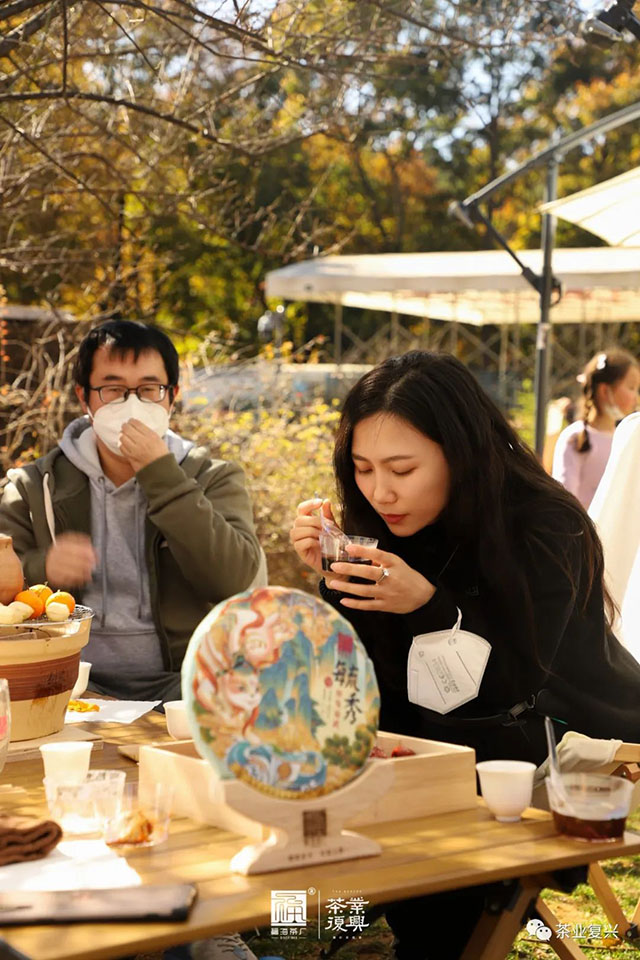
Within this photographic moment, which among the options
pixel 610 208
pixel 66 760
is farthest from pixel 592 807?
pixel 610 208

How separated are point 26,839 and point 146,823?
17cm

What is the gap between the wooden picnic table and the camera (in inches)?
58.2

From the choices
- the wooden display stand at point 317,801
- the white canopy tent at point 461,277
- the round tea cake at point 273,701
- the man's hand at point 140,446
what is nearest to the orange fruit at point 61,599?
the wooden display stand at point 317,801

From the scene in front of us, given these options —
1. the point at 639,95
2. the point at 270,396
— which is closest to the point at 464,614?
the point at 270,396

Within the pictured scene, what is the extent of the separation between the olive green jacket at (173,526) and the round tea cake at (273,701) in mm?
1691

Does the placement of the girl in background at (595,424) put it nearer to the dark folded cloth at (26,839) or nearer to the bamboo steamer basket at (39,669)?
the bamboo steamer basket at (39,669)

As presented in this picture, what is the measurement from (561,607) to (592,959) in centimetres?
137

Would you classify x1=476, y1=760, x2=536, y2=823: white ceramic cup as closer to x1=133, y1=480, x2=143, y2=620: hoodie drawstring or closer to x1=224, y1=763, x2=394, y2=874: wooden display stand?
x1=224, y1=763, x2=394, y2=874: wooden display stand

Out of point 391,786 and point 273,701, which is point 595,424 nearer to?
point 391,786

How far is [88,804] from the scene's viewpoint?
183 cm

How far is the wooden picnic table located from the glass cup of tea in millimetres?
18

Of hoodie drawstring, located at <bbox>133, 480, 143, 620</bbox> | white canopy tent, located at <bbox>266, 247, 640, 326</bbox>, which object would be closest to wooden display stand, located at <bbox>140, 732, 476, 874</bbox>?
hoodie drawstring, located at <bbox>133, 480, 143, 620</bbox>

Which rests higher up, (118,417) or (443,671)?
(118,417)

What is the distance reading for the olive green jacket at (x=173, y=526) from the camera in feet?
11.1
